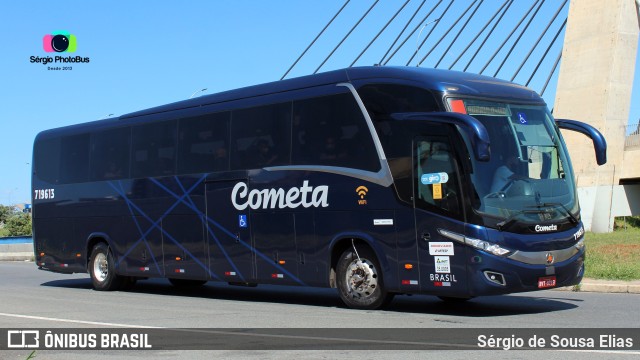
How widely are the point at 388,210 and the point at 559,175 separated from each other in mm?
2492

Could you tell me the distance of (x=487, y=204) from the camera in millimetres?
12047

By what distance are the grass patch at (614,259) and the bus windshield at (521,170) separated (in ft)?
16.5

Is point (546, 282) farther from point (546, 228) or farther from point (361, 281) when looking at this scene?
point (361, 281)

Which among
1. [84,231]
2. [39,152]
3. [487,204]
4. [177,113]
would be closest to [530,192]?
[487,204]

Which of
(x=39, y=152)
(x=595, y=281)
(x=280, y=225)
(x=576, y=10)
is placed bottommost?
(x=595, y=281)

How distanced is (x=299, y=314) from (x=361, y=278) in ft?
3.68

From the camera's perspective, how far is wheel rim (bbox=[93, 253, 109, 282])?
19859mm

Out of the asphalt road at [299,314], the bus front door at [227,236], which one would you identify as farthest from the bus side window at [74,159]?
the bus front door at [227,236]

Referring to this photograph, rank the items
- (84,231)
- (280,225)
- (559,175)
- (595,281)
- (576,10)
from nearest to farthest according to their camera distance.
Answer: (559,175)
(280,225)
(595,281)
(84,231)
(576,10)

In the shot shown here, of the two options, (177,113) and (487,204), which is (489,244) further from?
(177,113)

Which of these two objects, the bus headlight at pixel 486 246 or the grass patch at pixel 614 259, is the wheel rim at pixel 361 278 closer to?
the bus headlight at pixel 486 246

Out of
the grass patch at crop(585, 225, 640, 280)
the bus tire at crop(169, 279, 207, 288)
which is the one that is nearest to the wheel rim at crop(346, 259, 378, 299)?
the grass patch at crop(585, 225, 640, 280)

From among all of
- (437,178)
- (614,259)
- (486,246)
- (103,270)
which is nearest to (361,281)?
(437,178)

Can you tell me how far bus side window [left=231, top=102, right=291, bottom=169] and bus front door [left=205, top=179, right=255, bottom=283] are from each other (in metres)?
0.47
